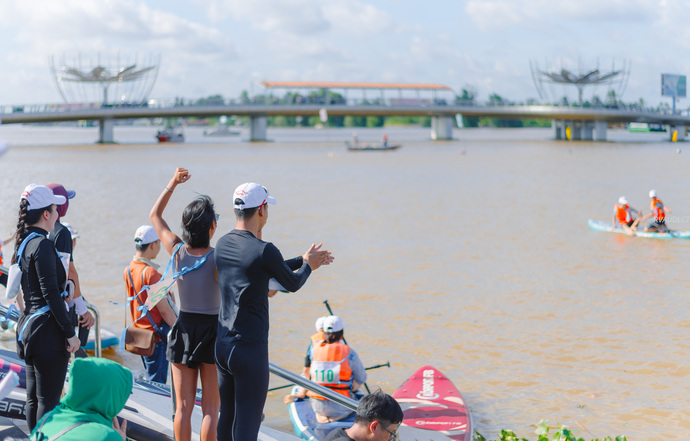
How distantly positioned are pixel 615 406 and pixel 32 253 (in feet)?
22.2

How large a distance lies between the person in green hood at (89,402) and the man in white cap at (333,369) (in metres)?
3.70

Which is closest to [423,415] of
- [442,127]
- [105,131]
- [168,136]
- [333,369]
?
[333,369]

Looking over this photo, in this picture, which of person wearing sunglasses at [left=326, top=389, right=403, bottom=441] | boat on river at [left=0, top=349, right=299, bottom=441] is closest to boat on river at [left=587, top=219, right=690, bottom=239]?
boat on river at [left=0, top=349, right=299, bottom=441]

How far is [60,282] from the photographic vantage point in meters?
4.68

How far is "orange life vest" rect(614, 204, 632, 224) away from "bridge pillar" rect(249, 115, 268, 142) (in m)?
75.6

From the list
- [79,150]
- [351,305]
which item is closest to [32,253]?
[351,305]

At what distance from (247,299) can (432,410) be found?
13.1 ft

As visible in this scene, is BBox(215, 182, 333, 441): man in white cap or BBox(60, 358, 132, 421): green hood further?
BBox(215, 182, 333, 441): man in white cap

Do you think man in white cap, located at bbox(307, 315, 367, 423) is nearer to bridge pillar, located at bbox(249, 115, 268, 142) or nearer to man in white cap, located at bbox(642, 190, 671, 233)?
man in white cap, located at bbox(642, 190, 671, 233)

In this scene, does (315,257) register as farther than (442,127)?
No

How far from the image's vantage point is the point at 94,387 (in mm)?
3184

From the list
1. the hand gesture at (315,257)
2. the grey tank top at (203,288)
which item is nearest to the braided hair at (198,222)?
the grey tank top at (203,288)

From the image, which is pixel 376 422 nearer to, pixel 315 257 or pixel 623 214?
pixel 315 257

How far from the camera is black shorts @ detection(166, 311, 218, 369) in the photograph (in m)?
4.54
